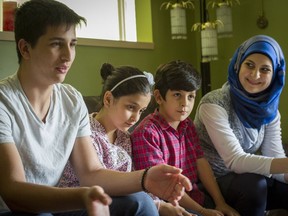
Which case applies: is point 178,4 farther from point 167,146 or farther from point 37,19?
point 37,19

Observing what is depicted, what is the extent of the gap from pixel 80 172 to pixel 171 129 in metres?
0.53

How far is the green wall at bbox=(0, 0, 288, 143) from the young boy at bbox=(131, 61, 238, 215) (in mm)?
878

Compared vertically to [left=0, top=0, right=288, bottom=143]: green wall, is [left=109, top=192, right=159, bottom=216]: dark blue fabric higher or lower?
lower

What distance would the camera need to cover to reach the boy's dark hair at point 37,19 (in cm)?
115

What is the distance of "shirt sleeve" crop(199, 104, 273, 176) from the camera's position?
5.34ft

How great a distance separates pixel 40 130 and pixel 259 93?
1079 mm

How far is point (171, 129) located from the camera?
5.60 feet

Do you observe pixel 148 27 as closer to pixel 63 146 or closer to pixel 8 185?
pixel 63 146

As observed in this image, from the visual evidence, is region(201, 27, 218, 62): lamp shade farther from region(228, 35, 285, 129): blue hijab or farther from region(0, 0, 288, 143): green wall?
region(228, 35, 285, 129): blue hijab

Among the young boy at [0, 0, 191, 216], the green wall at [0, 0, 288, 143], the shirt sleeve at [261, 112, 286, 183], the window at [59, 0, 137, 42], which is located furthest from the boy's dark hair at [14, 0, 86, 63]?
the window at [59, 0, 137, 42]

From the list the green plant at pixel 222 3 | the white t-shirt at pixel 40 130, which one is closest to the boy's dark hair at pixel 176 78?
the white t-shirt at pixel 40 130

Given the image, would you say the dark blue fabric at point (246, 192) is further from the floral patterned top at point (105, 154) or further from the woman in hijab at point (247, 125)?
the floral patterned top at point (105, 154)

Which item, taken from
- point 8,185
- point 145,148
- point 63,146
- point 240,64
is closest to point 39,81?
point 63,146

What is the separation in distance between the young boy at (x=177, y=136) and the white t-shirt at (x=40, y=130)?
350mm
